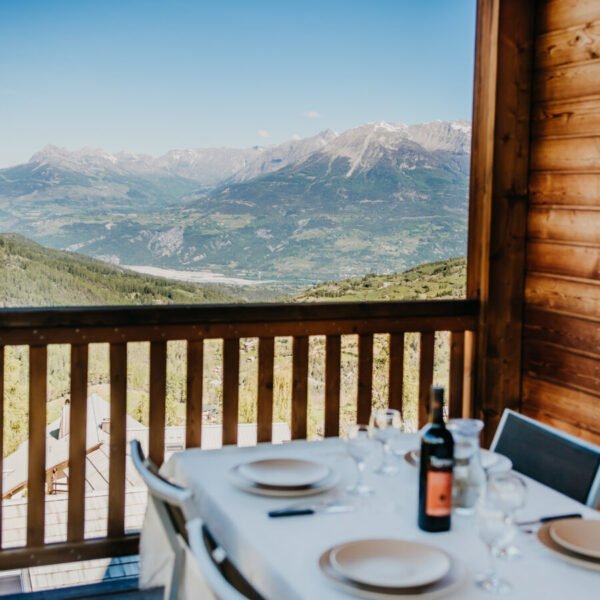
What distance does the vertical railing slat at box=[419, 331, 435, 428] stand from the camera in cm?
348

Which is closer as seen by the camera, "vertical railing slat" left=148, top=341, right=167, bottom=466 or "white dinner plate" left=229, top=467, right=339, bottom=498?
"white dinner plate" left=229, top=467, right=339, bottom=498

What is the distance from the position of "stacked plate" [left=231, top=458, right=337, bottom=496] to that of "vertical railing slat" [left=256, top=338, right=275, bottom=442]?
1270 mm

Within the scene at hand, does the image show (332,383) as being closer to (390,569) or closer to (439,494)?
(439,494)

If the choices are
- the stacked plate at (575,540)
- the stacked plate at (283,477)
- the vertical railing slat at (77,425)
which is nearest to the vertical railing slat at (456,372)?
the vertical railing slat at (77,425)

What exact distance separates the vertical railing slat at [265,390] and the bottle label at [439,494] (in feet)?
5.57

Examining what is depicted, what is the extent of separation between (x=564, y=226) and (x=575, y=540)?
2114 millimetres

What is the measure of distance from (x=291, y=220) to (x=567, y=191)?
3.78 feet

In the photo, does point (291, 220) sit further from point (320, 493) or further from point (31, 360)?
point (320, 493)

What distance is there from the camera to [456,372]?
141 inches

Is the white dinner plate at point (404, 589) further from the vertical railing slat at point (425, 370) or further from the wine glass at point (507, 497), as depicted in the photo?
the vertical railing slat at point (425, 370)

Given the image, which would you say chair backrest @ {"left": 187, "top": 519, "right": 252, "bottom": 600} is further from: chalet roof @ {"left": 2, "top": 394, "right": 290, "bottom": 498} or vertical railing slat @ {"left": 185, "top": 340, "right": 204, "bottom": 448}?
chalet roof @ {"left": 2, "top": 394, "right": 290, "bottom": 498}

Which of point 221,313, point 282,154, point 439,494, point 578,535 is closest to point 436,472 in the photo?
point 439,494

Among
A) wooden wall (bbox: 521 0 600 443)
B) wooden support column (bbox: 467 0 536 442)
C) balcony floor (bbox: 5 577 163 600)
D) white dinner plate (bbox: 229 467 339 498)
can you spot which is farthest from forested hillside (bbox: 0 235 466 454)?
white dinner plate (bbox: 229 467 339 498)

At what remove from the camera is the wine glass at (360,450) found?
1790 mm
